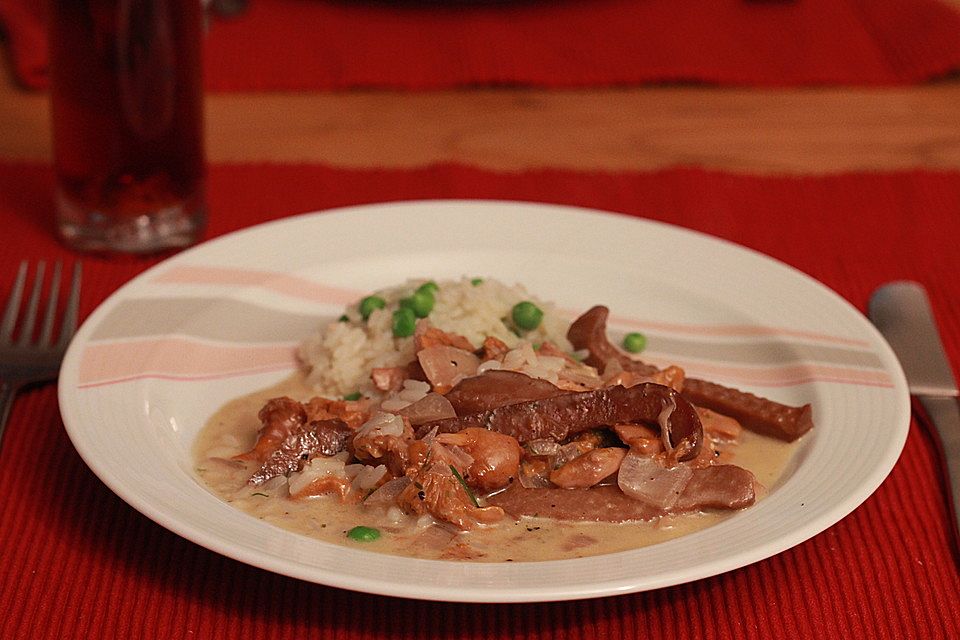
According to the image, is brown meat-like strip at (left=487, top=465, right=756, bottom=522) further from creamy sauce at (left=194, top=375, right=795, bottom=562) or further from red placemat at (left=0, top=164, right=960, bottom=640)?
red placemat at (left=0, top=164, right=960, bottom=640)

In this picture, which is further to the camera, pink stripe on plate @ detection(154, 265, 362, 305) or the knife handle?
pink stripe on plate @ detection(154, 265, 362, 305)

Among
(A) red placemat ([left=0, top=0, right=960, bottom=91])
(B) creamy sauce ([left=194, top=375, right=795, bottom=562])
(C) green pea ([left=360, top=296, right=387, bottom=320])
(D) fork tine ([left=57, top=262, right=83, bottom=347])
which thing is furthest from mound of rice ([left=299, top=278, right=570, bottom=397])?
(A) red placemat ([left=0, top=0, right=960, bottom=91])

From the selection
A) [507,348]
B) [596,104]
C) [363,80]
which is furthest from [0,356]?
[596,104]

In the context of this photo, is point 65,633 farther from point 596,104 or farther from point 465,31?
point 465,31

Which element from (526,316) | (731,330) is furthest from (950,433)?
(526,316)

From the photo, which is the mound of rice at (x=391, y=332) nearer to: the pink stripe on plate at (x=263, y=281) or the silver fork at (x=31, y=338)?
the pink stripe on plate at (x=263, y=281)

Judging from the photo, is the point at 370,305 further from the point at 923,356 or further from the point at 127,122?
the point at 923,356
